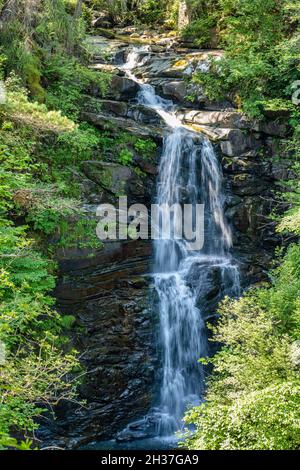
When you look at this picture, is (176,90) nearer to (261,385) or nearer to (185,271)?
(185,271)

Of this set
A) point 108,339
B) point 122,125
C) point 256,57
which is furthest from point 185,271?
point 256,57

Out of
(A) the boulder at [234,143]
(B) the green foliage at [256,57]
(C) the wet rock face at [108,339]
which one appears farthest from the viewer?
(B) the green foliage at [256,57]

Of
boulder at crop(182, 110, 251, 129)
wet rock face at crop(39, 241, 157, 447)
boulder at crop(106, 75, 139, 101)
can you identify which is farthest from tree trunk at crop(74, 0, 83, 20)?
wet rock face at crop(39, 241, 157, 447)

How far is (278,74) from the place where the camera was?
14.4 metres

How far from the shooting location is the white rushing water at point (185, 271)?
35.1ft

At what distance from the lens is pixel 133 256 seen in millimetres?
11375

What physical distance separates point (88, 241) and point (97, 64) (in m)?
9.29

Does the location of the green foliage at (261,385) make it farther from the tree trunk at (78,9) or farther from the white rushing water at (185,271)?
the tree trunk at (78,9)

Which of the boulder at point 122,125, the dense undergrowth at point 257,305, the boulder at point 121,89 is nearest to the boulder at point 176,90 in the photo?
the dense undergrowth at point 257,305

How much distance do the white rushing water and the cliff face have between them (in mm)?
285

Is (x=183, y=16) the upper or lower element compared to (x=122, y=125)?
upper

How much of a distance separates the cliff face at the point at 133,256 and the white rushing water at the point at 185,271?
0.94 feet

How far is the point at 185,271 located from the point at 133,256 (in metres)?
1.58

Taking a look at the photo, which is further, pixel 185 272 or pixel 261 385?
pixel 185 272
